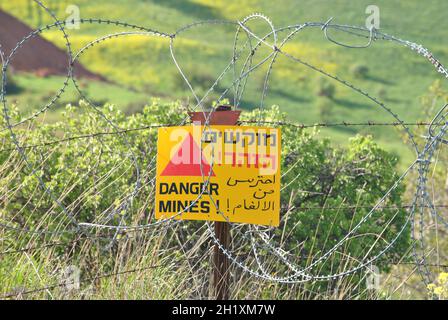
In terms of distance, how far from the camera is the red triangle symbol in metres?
3.96

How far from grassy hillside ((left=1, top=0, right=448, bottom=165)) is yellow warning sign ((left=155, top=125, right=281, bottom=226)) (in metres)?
36.6

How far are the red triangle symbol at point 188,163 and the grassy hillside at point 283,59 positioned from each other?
36.6 meters

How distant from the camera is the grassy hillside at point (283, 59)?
47531 millimetres

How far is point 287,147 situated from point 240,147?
233 cm

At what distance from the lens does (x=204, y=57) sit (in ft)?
180

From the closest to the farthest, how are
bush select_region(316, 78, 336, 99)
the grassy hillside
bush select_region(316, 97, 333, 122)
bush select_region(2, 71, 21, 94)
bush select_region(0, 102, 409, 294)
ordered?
bush select_region(0, 102, 409, 294)
bush select_region(316, 97, 333, 122)
the grassy hillside
bush select_region(2, 71, 21, 94)
bush select_region(316, 78, 336, 99)

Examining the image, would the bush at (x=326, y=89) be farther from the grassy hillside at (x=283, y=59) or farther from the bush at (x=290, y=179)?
the bush at (x=290, y=179)

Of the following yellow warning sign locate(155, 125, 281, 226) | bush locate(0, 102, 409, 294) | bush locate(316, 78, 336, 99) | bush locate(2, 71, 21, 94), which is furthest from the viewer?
bush locate(316, 78, 336, 99)

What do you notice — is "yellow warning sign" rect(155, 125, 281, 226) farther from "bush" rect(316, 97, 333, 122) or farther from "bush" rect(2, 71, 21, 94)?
"bush" rect(2, 71, 21, 94)

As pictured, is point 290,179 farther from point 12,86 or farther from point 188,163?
point 12,86

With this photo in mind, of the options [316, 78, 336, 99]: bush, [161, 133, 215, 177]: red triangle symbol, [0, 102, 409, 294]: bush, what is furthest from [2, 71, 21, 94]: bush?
[161, 133, 215, 177]: red triangle symbol

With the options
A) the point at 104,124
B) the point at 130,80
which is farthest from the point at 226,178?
the point at 130,80

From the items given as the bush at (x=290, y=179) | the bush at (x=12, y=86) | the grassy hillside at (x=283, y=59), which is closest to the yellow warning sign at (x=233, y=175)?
the bush at (x=290, y=179)
